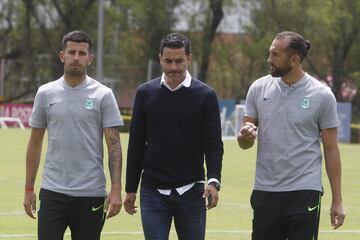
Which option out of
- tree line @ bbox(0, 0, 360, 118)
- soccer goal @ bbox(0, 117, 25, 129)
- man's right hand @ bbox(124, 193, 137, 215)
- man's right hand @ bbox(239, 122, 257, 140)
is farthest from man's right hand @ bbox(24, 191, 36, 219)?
tree line @ bbox(0, 0, 360, 118)

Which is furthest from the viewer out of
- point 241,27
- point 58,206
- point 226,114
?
point 241,27

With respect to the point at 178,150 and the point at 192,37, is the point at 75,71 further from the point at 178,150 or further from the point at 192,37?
the point at 192,37

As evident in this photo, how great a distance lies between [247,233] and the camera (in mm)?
13289

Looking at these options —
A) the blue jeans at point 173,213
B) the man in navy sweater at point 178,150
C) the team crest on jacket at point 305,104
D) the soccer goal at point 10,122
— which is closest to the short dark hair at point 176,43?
the man in navy sweater at point 178,150

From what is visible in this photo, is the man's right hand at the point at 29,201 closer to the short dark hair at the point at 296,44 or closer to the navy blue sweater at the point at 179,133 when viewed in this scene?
the navy blue sweater at the point at 179,133

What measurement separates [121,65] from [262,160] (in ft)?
197

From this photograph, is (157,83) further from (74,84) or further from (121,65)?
(121,65)

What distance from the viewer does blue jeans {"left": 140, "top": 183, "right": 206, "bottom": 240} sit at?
25.3ft

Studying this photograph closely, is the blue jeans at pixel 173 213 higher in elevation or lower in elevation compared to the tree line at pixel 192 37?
higher

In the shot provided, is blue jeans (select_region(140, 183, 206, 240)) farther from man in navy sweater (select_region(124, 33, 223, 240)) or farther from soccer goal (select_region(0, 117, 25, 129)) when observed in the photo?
soccer goal (select_region(0, 117, 25, 129))

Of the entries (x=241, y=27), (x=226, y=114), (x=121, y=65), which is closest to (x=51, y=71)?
(x=121, y=65)

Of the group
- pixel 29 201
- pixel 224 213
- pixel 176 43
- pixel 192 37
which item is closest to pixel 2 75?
pixel 192 37

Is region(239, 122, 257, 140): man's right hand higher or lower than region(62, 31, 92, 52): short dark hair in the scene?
lower

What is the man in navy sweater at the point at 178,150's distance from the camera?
7.73m
